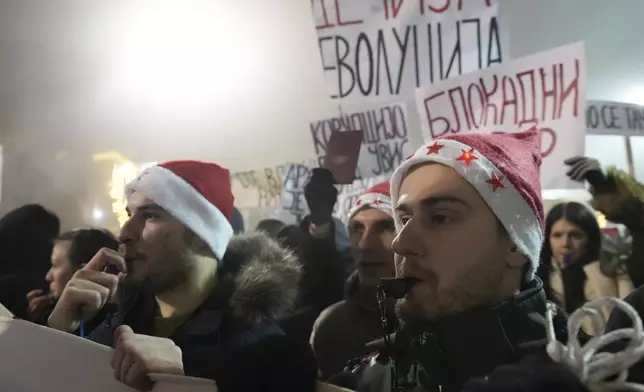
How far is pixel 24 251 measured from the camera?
1.36 m

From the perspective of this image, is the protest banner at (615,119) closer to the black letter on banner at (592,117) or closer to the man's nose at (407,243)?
the black letter on banner at (592,117)

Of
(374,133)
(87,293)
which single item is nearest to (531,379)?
(374,133)

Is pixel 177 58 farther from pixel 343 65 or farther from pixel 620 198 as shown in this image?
pixel 620 198

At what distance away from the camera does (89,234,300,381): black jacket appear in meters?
1.06

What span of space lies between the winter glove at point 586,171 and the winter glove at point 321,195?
376 millimetres

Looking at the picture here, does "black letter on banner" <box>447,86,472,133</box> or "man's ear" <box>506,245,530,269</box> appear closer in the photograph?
"man's ear" <box>506,245,530,269</box>

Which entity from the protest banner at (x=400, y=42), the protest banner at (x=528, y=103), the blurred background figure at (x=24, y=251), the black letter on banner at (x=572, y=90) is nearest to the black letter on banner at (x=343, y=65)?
the protest banner at (x=400, y=42)

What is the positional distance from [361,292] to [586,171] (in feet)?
1.21

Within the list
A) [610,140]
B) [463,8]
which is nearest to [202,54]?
[463,8]

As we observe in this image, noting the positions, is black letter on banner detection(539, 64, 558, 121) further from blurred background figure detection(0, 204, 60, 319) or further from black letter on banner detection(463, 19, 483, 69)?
blurred background figure detection(0, 204, 60, 319)

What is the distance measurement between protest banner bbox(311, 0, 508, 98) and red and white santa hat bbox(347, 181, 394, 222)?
0.62ft

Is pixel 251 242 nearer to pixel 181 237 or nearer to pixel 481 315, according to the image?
pixel 181 237

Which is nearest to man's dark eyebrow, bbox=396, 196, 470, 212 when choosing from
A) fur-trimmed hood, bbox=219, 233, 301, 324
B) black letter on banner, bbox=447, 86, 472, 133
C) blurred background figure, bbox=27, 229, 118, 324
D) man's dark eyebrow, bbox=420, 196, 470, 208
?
man's dark eyebrow, bbox=420, 196, 470, 208

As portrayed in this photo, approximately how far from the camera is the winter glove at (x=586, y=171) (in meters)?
0.88
